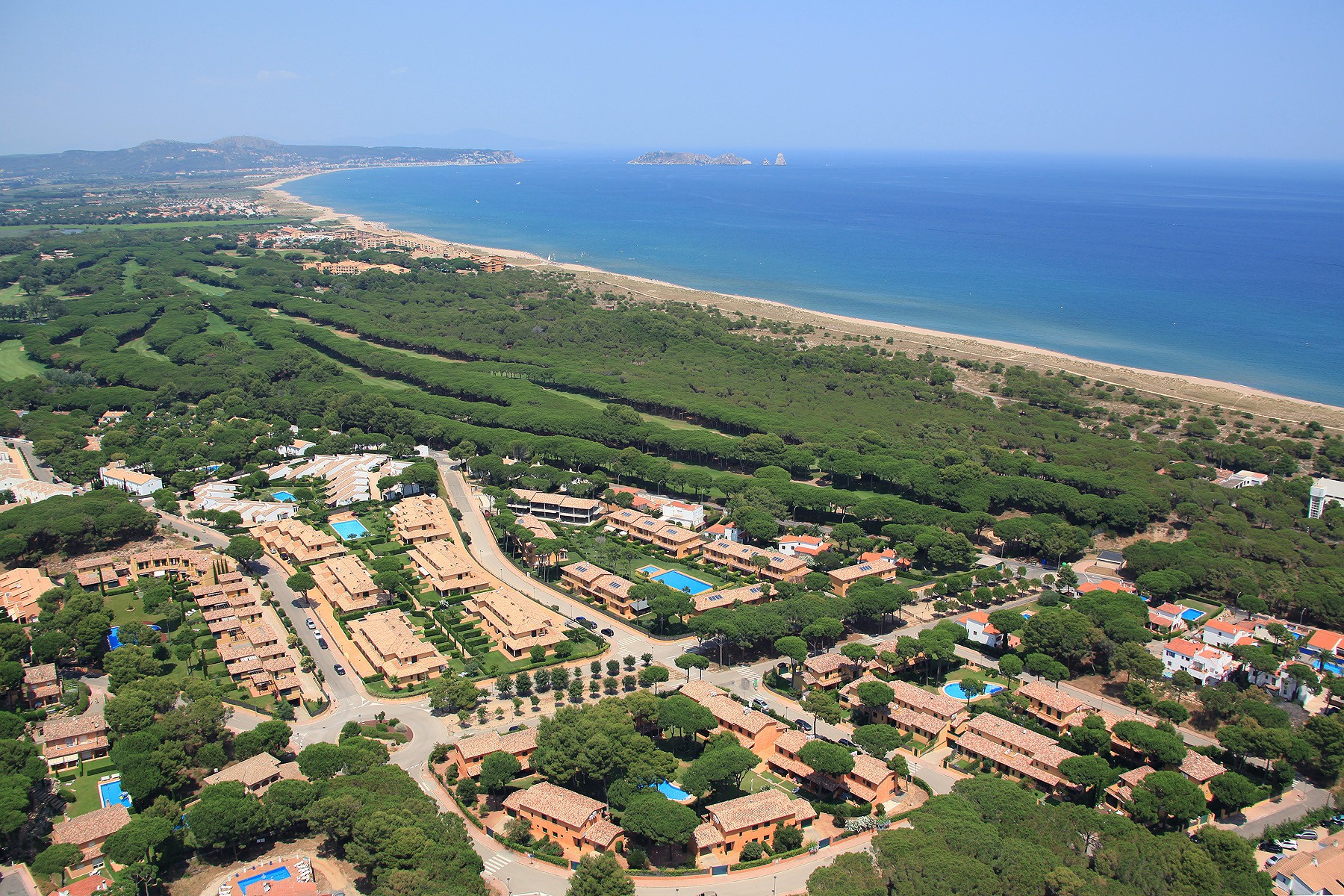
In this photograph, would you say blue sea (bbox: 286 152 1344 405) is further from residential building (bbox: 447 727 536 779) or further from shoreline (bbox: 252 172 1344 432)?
residential building (bbox: 447 727 536 779)

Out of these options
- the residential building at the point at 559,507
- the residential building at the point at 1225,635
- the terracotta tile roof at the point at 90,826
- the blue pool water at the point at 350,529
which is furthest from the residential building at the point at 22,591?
the residential building at the point at 1225,635

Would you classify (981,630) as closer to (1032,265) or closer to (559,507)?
(559,507)

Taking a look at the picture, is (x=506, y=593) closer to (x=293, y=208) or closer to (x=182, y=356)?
(x=182, y=356)

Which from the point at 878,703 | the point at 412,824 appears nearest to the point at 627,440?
the point at 878,703

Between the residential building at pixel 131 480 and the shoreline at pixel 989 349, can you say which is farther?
the shoreline at pixel 989 349

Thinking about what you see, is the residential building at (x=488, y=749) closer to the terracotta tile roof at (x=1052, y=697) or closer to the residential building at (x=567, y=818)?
the residential building at (x=567, y=818)

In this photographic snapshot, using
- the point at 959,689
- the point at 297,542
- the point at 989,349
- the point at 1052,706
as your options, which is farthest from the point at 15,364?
the point at 989,349
